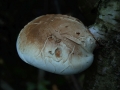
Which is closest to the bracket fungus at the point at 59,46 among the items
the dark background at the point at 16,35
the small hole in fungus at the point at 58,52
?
the small hole in fungus at the point at 58,52

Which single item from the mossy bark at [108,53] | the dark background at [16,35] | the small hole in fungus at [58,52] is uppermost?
the small hole in fungus at [58,52]

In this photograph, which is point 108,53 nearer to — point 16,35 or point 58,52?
point 58,52

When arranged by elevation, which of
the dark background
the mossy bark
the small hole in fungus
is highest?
the small hole in fungus

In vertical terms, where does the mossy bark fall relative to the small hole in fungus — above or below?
below

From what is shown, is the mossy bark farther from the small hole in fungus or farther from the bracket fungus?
the small hole in fungus

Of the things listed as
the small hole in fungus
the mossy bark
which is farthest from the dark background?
the small hole in fungus

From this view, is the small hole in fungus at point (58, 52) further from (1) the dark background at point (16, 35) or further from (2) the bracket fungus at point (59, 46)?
(1) the dark background at point (16, 35)

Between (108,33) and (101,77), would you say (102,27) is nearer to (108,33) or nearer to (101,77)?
(108,33)
